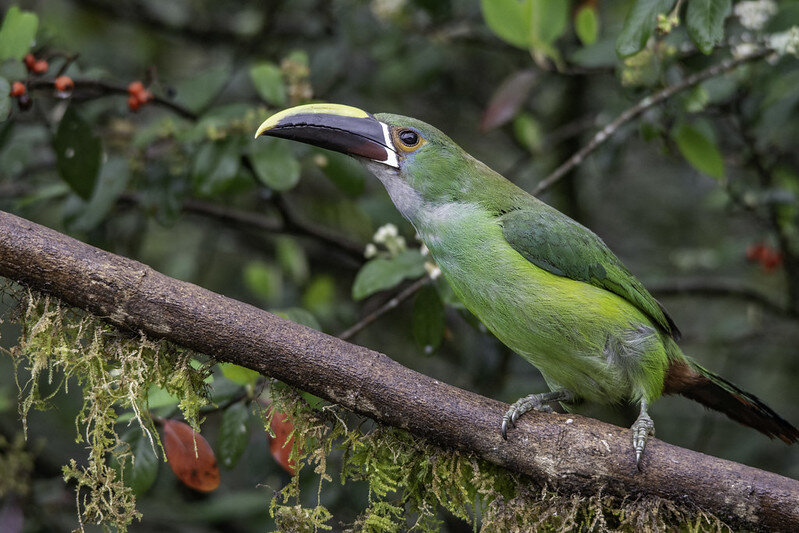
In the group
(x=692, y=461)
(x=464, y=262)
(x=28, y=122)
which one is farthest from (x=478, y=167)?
(x=28, y=122)

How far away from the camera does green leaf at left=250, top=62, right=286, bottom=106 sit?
3.34 m

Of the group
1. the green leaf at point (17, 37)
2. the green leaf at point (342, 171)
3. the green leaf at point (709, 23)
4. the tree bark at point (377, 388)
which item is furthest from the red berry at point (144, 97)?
the green leaf at point (709, 23)

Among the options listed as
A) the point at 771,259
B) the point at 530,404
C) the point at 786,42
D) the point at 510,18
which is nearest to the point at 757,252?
the point at 771,259

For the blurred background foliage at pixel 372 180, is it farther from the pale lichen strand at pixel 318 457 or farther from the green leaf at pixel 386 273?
the pale lichen strand at pixel 318 457

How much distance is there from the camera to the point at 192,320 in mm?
2221

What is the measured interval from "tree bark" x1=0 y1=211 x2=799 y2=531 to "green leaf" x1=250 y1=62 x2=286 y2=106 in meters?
1.31

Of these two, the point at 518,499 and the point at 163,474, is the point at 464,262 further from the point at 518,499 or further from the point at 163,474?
the point at 163,474

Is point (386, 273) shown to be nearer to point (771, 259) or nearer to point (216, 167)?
point (216, 167)

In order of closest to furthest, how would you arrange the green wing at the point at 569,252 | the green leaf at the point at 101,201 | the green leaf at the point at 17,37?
the green wing at the point at 569,252
the green leaf at the point at 17,37
the green leaf at the point at 101,201

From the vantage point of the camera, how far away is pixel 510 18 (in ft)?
11.5

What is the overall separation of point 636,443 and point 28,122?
3.52m

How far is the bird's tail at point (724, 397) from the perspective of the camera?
279cm

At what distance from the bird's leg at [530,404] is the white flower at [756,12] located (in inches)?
64.5

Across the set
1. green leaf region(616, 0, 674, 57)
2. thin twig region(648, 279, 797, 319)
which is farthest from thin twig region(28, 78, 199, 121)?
thin twig region(648, 279, 797, 319)
